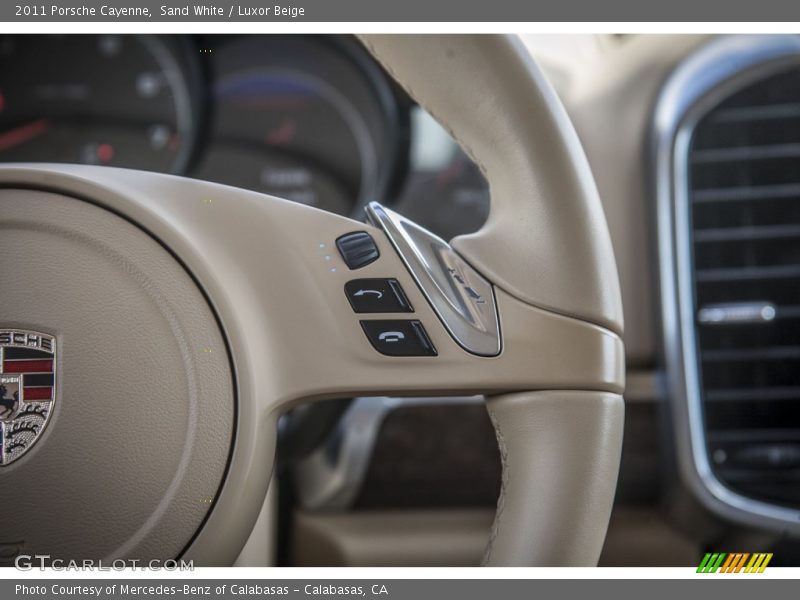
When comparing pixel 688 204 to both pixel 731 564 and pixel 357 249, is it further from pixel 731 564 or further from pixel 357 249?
pixel 357 249

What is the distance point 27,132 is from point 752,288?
1225mm

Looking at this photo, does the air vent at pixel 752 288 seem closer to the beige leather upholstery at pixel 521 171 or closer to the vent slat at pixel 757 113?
the vent slat at pixel 757 113

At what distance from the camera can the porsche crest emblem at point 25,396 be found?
521 mm

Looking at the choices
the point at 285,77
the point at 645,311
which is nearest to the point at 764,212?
the point at 645,311

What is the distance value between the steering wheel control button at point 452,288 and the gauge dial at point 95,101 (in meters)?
1.05

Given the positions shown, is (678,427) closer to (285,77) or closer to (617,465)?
(617,465)

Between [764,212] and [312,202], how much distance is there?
2.39 ft

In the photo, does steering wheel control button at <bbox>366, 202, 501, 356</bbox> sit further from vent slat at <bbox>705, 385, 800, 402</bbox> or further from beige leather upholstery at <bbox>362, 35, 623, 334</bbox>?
vent slat at <bbox>705, 385, 800, 402</bbox>

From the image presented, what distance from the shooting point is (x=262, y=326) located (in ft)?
1.70

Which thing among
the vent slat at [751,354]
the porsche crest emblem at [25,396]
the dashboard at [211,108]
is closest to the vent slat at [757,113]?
the vent slat at [751,354]

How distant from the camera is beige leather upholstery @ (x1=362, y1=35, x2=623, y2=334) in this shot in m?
0.51

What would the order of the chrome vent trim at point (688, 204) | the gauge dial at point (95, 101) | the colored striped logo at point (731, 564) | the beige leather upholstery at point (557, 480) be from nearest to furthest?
1. the beige leather upholstery at point (557, 480)
2. the colored striped logo at point (731, 564)
3. the chrome vent trim at point (688, 204)
4. the gauge dial at point (95, 101)

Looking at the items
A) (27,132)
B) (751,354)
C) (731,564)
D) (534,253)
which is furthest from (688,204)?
(27,132)
